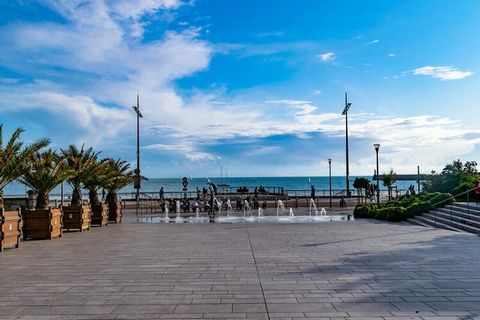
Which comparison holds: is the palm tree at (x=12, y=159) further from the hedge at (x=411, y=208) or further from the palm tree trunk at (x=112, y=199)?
the hedge at (x=411, y=208)

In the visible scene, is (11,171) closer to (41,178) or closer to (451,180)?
(41,178)

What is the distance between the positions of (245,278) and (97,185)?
14743mm

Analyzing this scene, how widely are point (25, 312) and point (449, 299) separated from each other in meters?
5.93

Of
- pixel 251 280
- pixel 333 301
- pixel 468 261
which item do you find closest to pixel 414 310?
pixel 333 301

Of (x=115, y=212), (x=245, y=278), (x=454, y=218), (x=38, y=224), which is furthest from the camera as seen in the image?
(x=115, y=212)

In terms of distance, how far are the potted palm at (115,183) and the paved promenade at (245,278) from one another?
8027mm

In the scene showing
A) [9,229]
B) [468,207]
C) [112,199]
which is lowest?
[9,229]

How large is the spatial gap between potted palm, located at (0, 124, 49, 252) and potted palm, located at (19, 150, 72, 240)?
1.07 metres

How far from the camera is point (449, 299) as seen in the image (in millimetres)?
6598

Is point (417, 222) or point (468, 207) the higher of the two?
point (468, 207)

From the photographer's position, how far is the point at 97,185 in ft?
69.8

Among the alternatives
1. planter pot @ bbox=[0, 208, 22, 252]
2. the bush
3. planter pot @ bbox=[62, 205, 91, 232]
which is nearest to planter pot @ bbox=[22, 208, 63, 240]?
planter pot @ bbox=[0, 208, 22, 252]

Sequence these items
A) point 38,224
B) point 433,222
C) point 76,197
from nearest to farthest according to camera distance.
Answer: point 38,224 < point 433,222 < point 76,197

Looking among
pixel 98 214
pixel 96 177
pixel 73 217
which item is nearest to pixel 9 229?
pixel 73 217
